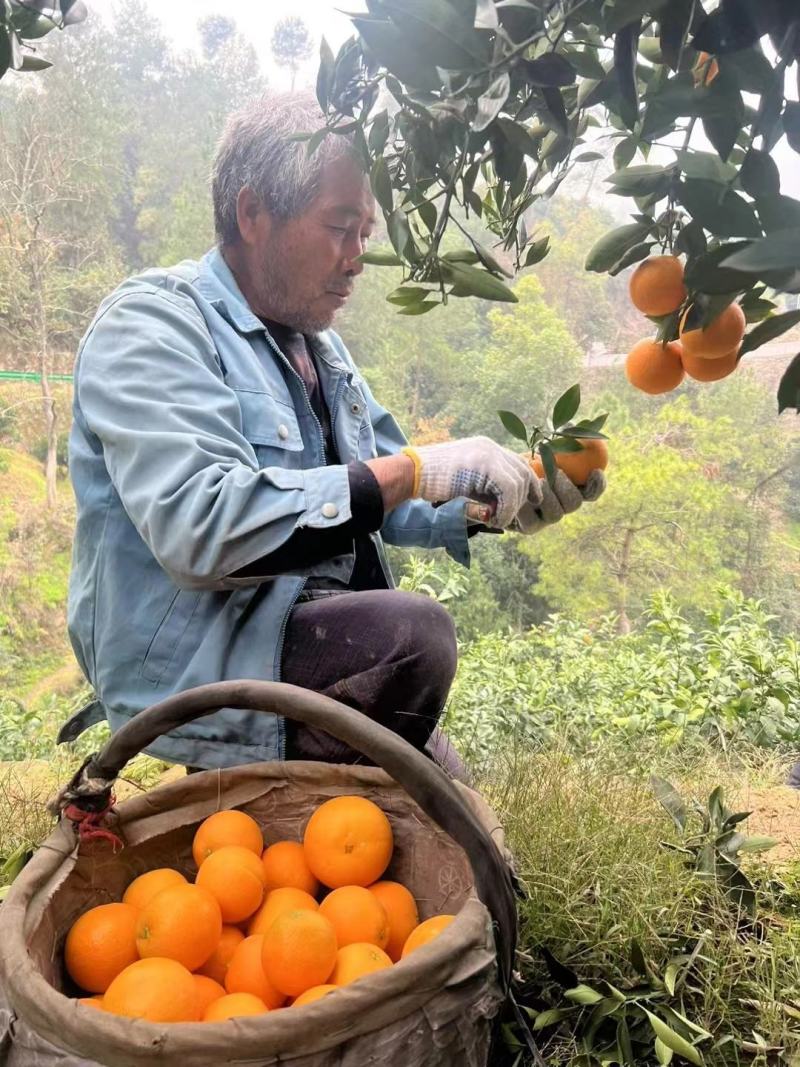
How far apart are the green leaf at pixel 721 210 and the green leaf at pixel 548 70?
0.09m

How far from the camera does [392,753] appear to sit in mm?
584

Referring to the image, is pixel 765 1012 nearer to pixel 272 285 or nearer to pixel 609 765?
pixel 609 765

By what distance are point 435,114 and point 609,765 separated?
1.09 m

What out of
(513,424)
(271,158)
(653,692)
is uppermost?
(271,158)

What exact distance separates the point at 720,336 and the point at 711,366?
0.05 metres

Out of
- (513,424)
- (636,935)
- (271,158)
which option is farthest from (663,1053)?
(271,158)

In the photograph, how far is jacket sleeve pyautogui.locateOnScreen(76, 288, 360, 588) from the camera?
823 mm

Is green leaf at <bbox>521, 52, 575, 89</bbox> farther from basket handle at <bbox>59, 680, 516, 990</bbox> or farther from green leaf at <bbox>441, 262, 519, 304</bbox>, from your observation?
basket handle at <bbox>59, 680, 516, 990</bbox>

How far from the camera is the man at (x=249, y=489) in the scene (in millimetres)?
849

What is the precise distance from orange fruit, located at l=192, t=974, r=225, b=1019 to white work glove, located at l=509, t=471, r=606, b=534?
61 centimetres

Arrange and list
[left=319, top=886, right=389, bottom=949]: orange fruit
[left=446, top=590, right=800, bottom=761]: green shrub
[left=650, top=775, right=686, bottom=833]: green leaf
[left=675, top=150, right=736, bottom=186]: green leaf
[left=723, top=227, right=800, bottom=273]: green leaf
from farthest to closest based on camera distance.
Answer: [left=446, top=590, right=800, bottom=761]: green shrub
[left=650, top=775, right=686, bottom=833]: green leaf
[left=319, top=886, right=389, bottom=949]: orange fruit
[left=675, top=150, right=736, bottom=186]: green leaf
[left=723, top=227, right=800, bottom=273]: green leaf

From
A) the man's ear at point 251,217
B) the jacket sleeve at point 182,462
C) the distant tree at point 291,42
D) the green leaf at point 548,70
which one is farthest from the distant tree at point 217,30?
the green leaf at point 548,70

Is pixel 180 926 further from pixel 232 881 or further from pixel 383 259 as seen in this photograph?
pixel 383 259

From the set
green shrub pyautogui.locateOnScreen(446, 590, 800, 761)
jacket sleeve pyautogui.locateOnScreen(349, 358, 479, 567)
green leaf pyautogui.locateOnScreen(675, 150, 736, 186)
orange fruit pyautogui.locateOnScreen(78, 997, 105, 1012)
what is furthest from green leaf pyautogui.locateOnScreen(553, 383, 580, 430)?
green shrub pyautogui.locateOnScreen(446, 590, 800, 761)
